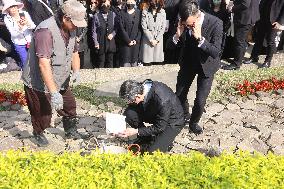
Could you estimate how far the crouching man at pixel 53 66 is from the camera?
212 inches

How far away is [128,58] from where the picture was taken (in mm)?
9430

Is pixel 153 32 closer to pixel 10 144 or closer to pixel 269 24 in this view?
pixel 269 24

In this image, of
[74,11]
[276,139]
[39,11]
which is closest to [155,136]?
[74,11]

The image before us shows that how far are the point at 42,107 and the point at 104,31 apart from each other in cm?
334

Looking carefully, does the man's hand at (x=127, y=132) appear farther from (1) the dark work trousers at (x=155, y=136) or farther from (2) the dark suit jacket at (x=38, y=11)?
(2) the dark suit jacket at (x=38, y=11)

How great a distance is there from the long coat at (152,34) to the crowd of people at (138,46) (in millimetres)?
21

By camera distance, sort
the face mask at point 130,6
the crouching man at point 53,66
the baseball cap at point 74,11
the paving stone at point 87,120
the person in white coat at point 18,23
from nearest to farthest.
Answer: the baseball cap at point 74,11
the crouching man at point 53,66
the paving stone at point 87,120
the person in white coat at point 18,23
the face mask at point 130,6

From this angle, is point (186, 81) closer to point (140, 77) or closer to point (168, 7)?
point (140, 77)

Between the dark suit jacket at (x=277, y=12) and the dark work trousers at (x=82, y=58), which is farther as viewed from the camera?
the dark work trousers at (x=82, y=58)

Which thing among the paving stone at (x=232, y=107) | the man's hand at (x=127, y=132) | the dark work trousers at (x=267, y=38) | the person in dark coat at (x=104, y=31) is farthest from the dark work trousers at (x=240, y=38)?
the man's hand at (x=127, y=132)

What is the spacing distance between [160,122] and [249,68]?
13.1ft

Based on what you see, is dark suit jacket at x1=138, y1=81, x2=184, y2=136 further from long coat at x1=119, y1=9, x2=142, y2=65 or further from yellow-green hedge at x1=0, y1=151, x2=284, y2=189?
long coat at x1=119, y1=9, x2=142, y2=65

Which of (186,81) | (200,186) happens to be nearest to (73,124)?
(186,81)

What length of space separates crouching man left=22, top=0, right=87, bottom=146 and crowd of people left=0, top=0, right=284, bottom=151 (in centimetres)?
1
